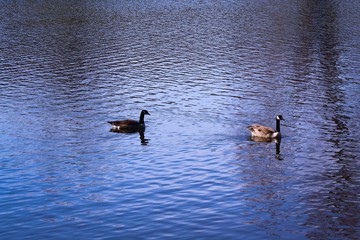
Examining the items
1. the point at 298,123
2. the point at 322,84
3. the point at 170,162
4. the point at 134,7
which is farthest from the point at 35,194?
the point at 134,7

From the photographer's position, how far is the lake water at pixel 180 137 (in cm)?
2377

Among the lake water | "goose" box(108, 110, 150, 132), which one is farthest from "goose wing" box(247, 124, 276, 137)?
"goose" box(108, 110, 150, 132)

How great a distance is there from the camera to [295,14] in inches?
3804

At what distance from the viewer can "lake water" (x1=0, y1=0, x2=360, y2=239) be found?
23.8 m

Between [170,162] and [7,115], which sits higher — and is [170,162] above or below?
below

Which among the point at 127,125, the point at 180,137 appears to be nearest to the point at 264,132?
the point at 180,137

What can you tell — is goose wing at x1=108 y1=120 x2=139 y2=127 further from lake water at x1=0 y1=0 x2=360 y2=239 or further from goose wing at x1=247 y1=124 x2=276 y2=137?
goose wing at x1=247 y1=124 x2=276 y2=137

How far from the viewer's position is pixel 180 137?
34906 mm

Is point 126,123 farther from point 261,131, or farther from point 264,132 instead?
point 264,132

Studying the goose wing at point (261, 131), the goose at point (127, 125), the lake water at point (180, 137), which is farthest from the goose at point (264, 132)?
the goose at point (127, 125)

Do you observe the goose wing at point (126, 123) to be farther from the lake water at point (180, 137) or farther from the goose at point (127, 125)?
the lake water at point (180, 137)

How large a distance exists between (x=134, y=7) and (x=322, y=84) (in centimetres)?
6305

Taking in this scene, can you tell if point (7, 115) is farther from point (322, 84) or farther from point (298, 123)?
point (322, 84)

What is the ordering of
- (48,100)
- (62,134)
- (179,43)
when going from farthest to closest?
(179,43) < (48,100) < (62,134)
